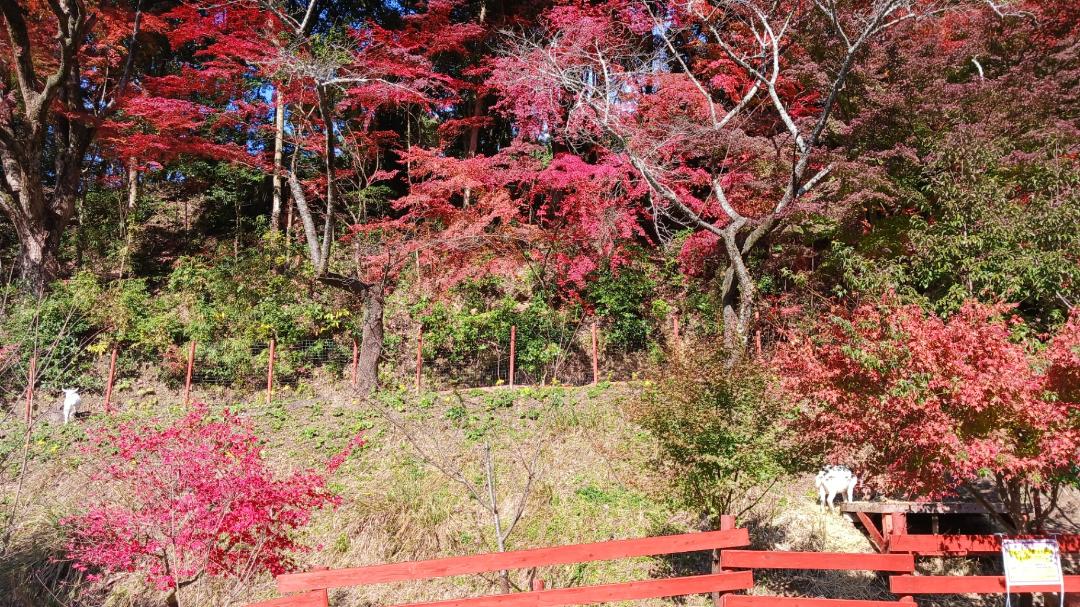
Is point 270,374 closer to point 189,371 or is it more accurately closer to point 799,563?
point 189,371

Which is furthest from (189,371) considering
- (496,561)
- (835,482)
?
(835,482)

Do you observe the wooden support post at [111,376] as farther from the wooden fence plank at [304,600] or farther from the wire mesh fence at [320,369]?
the wooden fence plank at [304,600]

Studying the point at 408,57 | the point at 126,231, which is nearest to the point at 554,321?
the point at 408,57

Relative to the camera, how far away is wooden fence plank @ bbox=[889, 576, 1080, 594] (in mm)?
5359

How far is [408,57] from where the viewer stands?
15508 millimetres

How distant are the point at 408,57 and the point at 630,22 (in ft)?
19.8

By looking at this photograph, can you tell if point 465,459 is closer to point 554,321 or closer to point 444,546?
point 444,546

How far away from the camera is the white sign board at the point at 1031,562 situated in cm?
529

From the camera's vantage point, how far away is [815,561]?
17.6 feet

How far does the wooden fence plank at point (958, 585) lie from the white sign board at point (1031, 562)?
0.08 m

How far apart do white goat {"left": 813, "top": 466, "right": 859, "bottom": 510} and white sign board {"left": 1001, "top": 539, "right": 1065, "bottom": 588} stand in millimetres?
2813

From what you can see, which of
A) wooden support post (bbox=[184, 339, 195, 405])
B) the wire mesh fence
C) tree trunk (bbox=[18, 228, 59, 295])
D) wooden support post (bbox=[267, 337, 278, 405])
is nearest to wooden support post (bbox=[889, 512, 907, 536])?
the wire mesh fence

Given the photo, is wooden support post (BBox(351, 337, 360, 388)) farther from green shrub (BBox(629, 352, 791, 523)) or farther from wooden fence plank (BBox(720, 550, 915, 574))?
wooden fence plank (BBox(720, 550, 915, 574))

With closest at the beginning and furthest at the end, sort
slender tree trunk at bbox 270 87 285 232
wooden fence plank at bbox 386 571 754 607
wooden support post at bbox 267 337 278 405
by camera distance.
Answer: wooden fence plank at bbox 386 571 754 607 → wooden support post at bbox 267 337 278 405 → slender tree trunk at bbox 270 87 285 232
